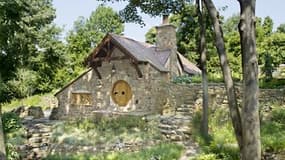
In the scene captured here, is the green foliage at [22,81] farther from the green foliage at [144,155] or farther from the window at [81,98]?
the green foliage at [144,155]

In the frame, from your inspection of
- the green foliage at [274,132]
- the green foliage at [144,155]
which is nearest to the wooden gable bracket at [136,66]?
the green foliage at [144,155]

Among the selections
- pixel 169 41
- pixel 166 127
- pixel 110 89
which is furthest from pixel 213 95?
pixel 110 89

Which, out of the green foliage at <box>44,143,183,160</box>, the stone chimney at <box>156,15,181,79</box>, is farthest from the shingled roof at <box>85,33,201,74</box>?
the green foliage at <box>44,143,183,160</box>

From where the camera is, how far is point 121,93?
1805cm

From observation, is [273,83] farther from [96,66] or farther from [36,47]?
[36,47]

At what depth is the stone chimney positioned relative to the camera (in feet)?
59.8

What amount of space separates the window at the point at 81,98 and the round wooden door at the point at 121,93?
207 centimetres

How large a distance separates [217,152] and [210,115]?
4.35 meters

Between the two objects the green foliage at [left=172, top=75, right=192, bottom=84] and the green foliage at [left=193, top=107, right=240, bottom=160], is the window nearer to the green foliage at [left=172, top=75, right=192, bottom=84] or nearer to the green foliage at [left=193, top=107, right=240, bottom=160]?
the green foliage at [left=172, top=75, right=192, bottom=84]

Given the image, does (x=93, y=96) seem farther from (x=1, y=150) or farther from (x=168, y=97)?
(x=1, y=150)

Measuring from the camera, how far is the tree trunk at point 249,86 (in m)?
5.11

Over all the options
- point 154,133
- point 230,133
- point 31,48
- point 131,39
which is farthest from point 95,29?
point 230,133

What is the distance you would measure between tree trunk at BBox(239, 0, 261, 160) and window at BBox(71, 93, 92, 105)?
15.1 meters

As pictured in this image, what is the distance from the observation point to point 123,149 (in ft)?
37.8
